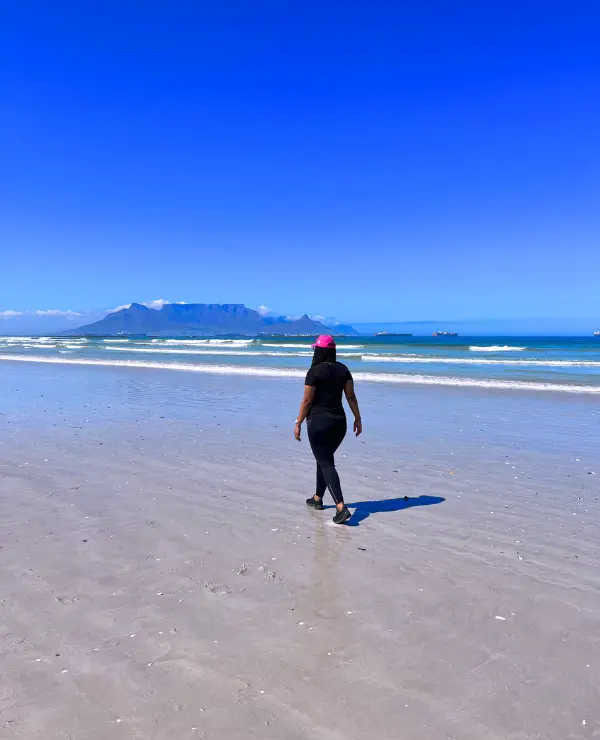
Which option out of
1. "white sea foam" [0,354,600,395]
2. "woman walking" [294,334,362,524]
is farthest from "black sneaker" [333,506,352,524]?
"white sea foam" [0,354,600,395]

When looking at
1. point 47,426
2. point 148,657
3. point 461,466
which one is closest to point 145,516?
point 148,657

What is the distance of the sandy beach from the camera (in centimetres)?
299

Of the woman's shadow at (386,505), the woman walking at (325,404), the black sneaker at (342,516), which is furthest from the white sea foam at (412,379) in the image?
the black sneaker at (342,516)

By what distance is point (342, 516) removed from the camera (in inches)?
234

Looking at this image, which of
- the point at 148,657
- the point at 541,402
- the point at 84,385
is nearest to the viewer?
the point at 148,657

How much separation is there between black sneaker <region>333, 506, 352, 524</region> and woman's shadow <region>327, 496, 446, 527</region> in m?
0.18

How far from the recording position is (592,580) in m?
4.61

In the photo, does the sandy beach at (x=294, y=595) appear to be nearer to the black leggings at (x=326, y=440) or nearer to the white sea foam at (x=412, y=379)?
the black leggings at (x=326, y=440)

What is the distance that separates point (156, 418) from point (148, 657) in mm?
9574

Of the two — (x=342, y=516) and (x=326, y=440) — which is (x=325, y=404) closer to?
(x=326, y=440)

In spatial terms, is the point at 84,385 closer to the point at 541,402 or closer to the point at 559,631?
the point at 541,402

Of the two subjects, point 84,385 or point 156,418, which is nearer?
point 156,418

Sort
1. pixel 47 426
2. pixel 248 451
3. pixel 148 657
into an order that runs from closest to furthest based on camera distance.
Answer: pixel 148 657 < pixel 248 451 < pixel 47 426

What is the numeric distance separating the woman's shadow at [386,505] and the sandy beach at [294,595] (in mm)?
43
